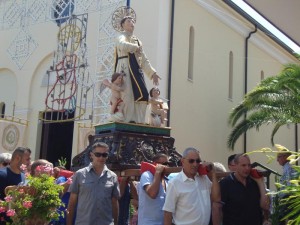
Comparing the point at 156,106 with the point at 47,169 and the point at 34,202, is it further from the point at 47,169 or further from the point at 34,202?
the point at 34,202

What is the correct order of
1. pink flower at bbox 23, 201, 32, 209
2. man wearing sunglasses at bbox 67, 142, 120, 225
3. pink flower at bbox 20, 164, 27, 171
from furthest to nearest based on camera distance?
pink flower at bbox 20, 164, 27, 171 → man wearing sunglasses at bbox 67, 142, 120, 225 → pink flower at bbox 23, 201, 32, 209

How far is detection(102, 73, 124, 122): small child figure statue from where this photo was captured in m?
9.09

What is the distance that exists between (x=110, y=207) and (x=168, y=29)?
1171cm

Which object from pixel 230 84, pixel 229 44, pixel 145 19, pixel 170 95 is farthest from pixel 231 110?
pixel 145 19

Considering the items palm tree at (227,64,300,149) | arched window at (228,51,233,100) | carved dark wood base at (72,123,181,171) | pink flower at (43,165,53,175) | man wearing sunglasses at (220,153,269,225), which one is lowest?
man wearing sunglasses at (220,153,269,225)

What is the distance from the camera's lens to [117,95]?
923cm

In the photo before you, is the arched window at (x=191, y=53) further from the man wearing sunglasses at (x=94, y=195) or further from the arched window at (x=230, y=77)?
the man wearing sunglasses at (x=94, y=195)

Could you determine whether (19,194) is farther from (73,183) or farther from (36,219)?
(73,183)

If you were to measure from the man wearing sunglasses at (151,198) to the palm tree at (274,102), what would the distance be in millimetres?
6826

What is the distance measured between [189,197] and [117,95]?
4.51m

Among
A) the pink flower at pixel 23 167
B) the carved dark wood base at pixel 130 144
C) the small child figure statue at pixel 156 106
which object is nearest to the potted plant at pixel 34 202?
the pink flower at pixel 23 167

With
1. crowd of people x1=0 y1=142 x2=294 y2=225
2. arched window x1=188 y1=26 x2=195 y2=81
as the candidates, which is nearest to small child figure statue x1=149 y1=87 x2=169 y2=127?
crowd of people x1=0 y1=142 x2=294 y2=225

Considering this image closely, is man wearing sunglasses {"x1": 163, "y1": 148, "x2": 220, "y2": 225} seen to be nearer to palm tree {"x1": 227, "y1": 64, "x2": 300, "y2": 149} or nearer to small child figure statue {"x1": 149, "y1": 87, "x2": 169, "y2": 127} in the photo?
small child figure statue {"x1": 149, "y1": 87, "x2": 169, "y2": 127}

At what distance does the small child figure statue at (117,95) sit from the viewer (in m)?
9.09
